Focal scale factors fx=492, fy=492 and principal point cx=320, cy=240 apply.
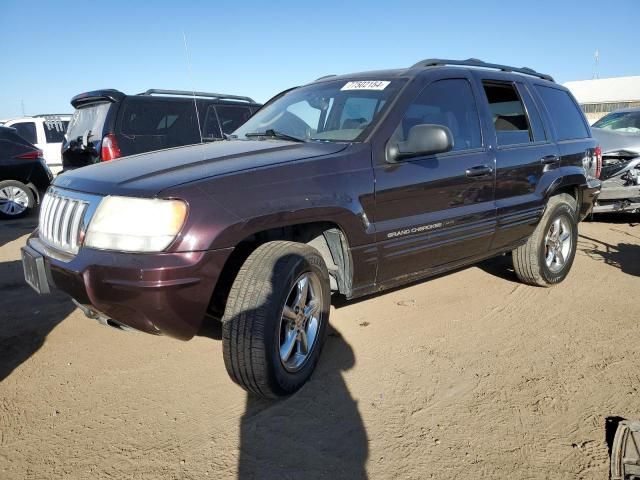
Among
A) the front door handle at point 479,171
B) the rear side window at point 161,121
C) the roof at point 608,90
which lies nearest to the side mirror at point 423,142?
the front door handle at point 479,171

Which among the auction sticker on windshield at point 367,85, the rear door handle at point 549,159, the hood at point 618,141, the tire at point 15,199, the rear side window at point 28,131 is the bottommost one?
the tire at point 15,199

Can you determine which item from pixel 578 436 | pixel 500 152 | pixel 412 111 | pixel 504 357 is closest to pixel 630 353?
pixel 504 357

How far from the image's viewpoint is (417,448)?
2299mm

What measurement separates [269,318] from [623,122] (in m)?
8.83

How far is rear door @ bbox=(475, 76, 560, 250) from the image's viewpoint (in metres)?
3.84

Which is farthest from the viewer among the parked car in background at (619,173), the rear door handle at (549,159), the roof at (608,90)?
the roof at (608,90)

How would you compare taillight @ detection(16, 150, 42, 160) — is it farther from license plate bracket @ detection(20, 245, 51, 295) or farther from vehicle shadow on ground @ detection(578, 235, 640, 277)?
vehicle shadow on ground @ detection(578, 235, 640, 277)

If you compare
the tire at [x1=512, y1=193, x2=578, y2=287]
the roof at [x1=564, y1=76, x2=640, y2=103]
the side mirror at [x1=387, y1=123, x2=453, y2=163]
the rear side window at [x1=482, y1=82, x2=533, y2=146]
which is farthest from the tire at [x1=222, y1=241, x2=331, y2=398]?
the roof at [x1=564, y1=76, x2=640, y2=103]

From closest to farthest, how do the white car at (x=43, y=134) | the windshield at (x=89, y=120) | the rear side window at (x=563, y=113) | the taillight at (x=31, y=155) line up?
the rear side window at (x=563, y=113) < the windshield at (x=89, y=120) < the taillight at (x=31, y=155) < the white car at (x=43, y=134)

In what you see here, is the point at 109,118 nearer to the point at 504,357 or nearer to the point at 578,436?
the point at 504,357

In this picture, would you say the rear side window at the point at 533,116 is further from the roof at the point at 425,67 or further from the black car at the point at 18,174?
the black car at the point at 18,174

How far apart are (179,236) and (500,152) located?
265 cm

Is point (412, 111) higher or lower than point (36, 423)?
higher

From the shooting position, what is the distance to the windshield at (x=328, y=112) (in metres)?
3.24
